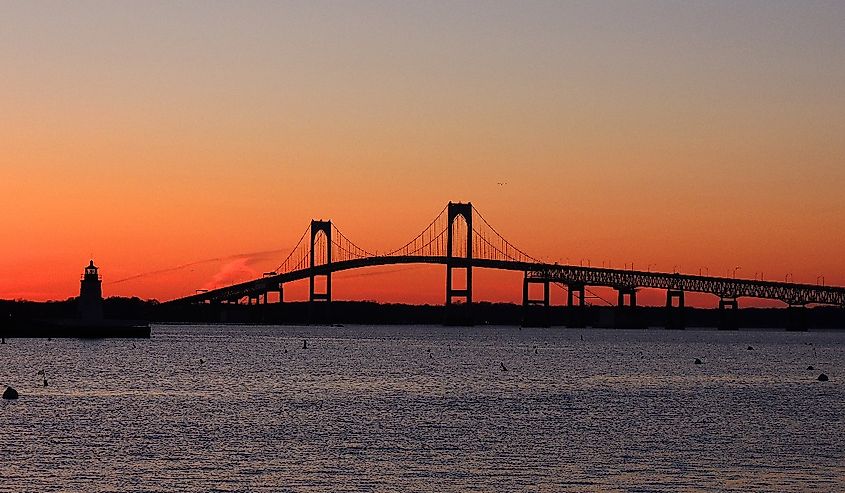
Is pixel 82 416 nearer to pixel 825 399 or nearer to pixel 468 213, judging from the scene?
pixel 825 399

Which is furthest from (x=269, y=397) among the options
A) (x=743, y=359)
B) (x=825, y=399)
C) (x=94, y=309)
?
(x=743, y=359)

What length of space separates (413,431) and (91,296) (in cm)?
6198

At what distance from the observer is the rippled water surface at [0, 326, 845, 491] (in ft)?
100

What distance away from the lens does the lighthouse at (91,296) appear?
95625 millimetres

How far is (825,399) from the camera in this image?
192 ft

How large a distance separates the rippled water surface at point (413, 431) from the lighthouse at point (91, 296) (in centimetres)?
1844

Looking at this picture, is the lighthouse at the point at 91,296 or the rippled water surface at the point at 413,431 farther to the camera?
the lighthouse at the point at 91,296

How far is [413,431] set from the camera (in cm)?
4088

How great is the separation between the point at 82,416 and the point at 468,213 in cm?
15516

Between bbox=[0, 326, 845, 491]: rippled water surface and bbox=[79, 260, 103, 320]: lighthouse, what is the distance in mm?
18439

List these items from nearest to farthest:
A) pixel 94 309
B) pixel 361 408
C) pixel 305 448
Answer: pixel 305 448
pixel 361 408
pixel 94 309

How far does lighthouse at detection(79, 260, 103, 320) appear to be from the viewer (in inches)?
3765

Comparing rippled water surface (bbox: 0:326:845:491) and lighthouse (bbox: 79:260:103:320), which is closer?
rippled water surface (bbox: 0:326:845:491)

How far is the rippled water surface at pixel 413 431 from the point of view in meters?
30.5
